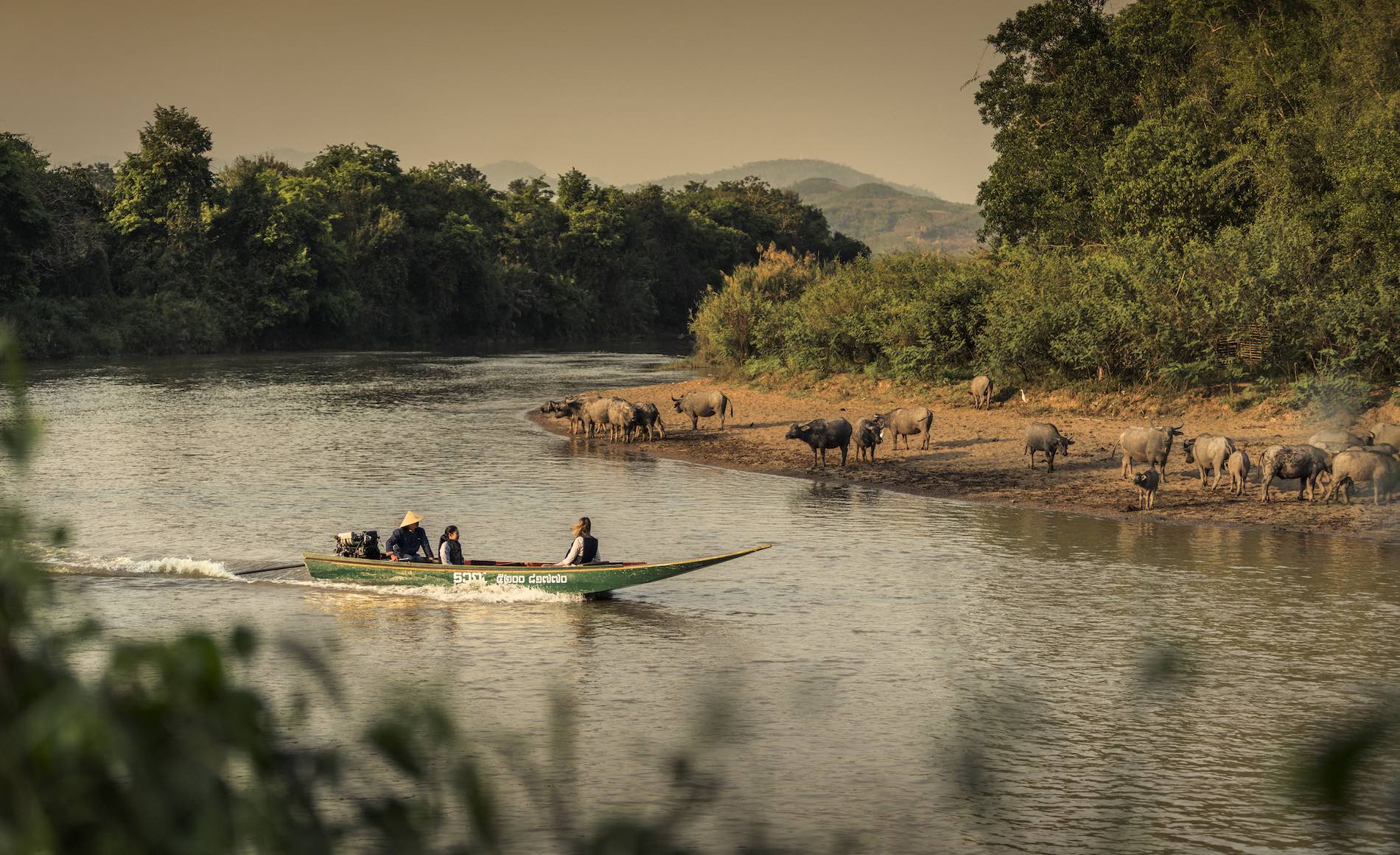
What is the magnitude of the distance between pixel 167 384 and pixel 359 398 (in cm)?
1062

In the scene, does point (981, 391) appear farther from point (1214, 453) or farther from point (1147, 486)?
point (1147, 486)

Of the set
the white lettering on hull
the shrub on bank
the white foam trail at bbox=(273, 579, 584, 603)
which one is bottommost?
the white foam trail at bbox=(273, 579, 584, 603)

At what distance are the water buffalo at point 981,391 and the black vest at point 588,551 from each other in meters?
20.7

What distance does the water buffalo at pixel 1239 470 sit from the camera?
25.7 metres

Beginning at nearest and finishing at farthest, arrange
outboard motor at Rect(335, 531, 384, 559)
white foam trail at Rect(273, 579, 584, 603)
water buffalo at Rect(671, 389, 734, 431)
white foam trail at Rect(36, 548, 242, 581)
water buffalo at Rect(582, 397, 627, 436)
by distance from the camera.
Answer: white foam trail at Rect(273, 579, 584, 603), outboard motor at Rect(335, 531, 384, 559), white foam trail at Rect(36, 548, 242, 581), water buffalo at Rect(582, 397, 627, 436), water buffalo at Rect(671, 389, 734, 431)

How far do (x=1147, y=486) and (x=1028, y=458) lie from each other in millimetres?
5777

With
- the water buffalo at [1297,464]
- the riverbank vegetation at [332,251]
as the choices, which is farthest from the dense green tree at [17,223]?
the water buffalo at [1297,464]

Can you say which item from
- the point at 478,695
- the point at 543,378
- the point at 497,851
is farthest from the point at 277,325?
the point at 497,851

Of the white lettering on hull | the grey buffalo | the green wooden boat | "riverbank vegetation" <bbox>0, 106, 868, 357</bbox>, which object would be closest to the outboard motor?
the green wooden boat

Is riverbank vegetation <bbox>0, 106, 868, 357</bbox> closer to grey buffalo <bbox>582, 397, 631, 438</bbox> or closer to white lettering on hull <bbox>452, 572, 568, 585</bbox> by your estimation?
grey buffalo <bbox>582, 397, 631, 438</bbox>

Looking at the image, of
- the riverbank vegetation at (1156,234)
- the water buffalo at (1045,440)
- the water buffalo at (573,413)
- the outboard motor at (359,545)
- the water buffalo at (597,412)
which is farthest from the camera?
the water buffalo at (573,413)

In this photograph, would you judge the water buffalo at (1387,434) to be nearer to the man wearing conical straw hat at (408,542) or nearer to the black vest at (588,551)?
the black vest at (588,551)

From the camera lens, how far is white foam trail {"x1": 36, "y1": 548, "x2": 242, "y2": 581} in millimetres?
20844

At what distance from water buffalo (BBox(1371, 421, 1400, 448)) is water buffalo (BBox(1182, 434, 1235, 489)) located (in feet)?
8.33
